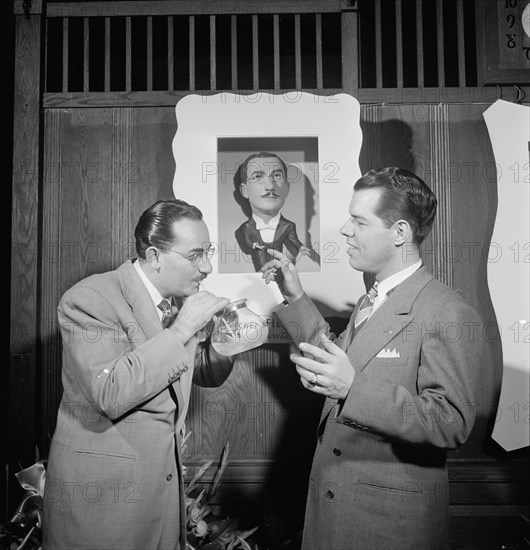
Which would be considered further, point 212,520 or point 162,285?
A: point 212,520

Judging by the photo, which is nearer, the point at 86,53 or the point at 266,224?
the point at 266,224

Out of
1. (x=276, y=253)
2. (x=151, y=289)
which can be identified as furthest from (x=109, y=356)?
(x=276, y=253)

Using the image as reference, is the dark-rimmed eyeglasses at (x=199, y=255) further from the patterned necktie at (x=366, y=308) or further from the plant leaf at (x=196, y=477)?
the plant leaf at (x=196, y=477)

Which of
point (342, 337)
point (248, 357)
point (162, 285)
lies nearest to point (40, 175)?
point (162, 285)

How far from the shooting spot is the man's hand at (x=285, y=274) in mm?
2225

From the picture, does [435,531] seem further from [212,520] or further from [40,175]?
[40,175]

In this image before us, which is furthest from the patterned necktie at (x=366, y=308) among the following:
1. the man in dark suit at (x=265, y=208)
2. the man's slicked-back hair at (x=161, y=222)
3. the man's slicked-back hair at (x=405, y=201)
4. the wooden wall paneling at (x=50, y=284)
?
the wooden wall paneling at (x=50, y=284)

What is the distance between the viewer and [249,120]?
2344 mm

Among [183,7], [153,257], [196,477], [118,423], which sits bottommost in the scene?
[196,477]

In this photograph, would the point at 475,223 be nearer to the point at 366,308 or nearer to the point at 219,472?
the point at 366,308

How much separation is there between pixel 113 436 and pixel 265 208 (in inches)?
38.0

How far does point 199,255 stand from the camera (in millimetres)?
2170

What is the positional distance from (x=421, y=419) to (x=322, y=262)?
30.3 inches

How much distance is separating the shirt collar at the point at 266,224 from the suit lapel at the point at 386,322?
0.57m
